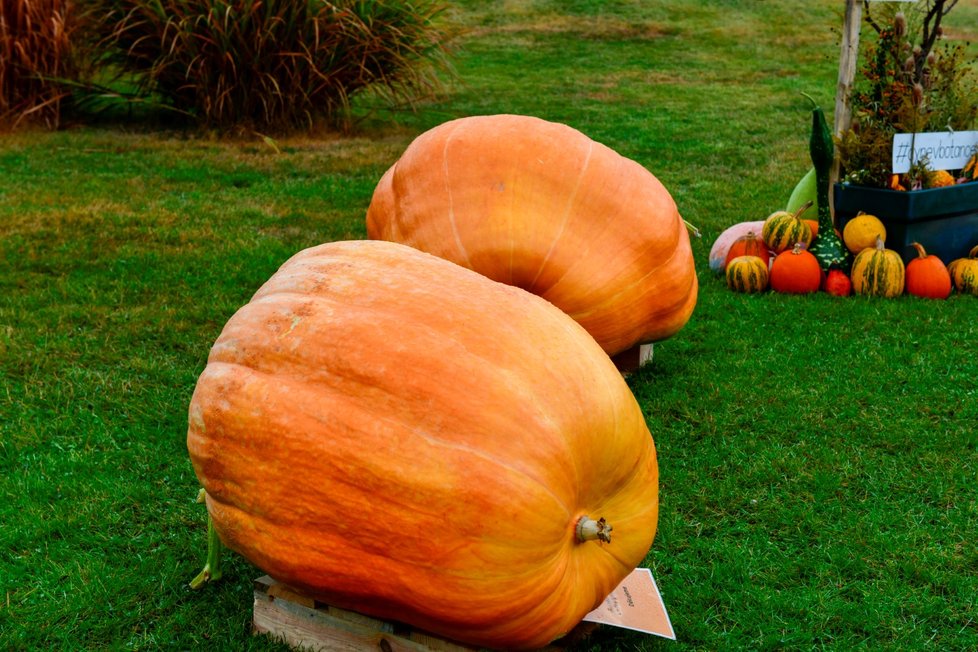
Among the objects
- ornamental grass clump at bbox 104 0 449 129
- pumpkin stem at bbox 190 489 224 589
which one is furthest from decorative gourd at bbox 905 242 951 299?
ornamental grass clump at bbox 104 0 449 129

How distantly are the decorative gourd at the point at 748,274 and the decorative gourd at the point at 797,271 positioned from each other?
7 cm

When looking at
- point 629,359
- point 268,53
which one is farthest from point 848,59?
point 268,53

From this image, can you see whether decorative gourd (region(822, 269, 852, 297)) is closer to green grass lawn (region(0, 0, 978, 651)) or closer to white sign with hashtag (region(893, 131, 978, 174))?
green grass lawn (region(0, 0, 978, 651))

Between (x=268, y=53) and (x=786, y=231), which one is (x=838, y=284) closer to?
(x=786, y=231)

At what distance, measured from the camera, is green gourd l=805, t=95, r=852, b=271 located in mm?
4910

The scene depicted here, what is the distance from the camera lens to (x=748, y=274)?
5.04 m

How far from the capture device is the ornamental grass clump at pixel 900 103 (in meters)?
5.01

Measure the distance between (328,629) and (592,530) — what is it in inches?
27.6

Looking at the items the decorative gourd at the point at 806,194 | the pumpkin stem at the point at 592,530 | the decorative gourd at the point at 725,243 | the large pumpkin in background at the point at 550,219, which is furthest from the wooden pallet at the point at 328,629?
the decorative gourd at the point at 806,194

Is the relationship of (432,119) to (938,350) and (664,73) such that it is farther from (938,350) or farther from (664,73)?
(938,350)

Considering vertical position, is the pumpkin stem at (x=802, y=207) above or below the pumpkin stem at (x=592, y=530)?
below

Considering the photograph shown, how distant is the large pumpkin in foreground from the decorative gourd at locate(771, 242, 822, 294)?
2985 mm

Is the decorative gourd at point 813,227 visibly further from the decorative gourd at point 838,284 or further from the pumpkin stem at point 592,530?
the pumpkin stem at point 592,530

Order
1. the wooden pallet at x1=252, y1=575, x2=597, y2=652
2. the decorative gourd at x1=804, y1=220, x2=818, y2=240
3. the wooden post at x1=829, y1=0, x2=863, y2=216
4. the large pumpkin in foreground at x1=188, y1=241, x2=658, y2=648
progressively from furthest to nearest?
1. the wooden post at x1=829, y1=0, x2=863, y2=216
2. the decorative gourd at x1=804, y1=220, x2=818, y2=240
3. the wooden pallet at x1=252, y1=575, x2=597, y2=652
4. the large pumpkin in foreground at x1=188, y1=241, x2=658, y2=648
